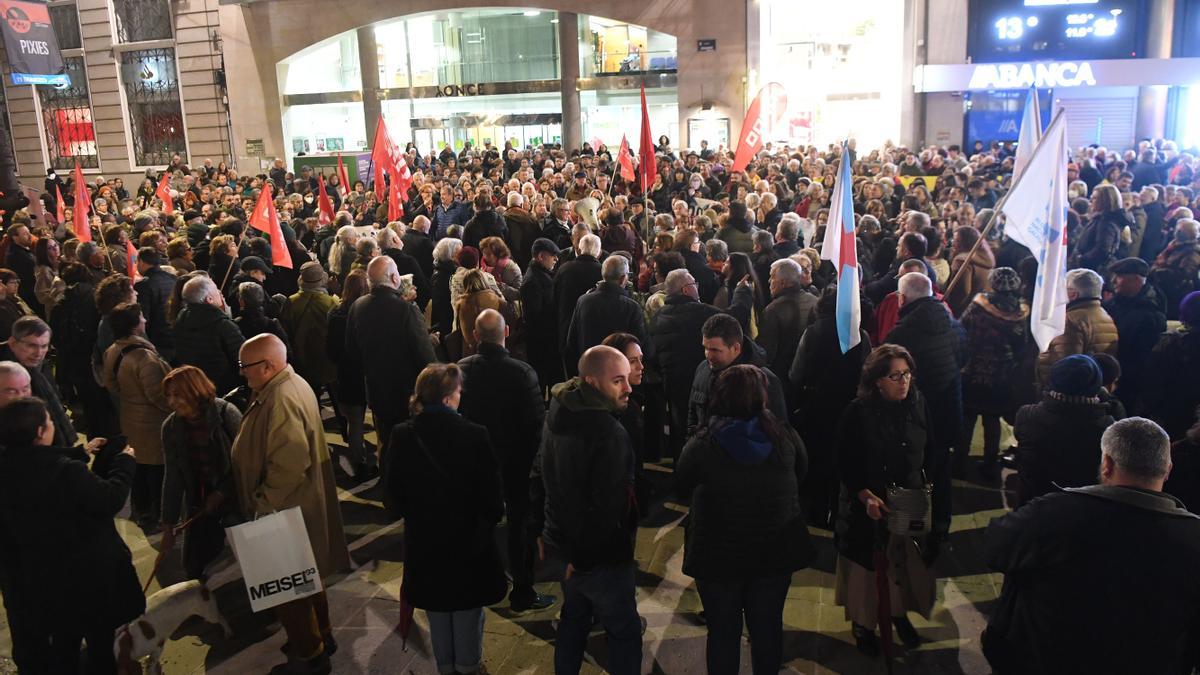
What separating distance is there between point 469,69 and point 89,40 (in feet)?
46.7

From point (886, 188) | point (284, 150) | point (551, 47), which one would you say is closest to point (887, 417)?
point (886, 188)

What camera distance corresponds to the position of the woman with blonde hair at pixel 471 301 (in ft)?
21.1

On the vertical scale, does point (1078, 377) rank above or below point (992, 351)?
above

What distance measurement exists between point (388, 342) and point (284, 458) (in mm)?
1934

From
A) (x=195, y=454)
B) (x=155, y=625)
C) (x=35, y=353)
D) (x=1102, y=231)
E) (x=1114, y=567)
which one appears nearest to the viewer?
(x=1114, y=567)

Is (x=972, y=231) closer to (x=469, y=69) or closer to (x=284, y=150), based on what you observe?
(x=469, y=69)

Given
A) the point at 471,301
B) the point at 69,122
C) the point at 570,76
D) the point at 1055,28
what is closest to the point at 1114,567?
the point at 471,301

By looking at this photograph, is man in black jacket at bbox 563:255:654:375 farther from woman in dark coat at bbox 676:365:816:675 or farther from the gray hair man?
the gray hair man

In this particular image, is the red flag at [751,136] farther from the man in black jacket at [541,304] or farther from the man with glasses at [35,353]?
the man with glasses at [35,353]

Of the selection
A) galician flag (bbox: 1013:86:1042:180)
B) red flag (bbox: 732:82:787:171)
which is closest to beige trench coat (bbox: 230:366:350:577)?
galician flag (bbox: 1013:86:1042:180)

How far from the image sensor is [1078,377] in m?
4.32

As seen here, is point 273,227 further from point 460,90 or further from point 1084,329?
point 460,90

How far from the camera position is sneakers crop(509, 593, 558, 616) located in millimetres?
5184

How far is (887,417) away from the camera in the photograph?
14.2 ft
